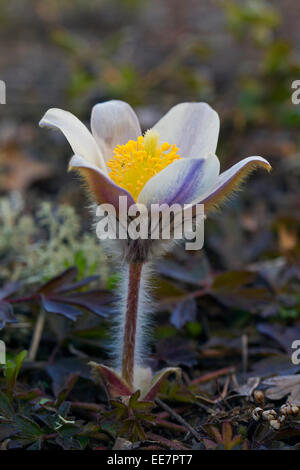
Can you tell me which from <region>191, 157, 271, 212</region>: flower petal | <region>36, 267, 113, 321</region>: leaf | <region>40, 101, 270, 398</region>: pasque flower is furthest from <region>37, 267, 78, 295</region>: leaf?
<region>191, 157, 271, 212</region>: flower petal

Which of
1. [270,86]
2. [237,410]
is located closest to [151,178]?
[237,410]

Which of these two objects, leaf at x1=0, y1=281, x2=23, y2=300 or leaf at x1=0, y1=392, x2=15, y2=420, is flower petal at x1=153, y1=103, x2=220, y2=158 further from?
leaf at x1=0, y1=392, x2=15, y2=420

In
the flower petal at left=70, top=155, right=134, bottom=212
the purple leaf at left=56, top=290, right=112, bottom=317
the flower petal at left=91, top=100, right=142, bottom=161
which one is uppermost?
the flower petal at left=91, top=100, right=142, bottom=161

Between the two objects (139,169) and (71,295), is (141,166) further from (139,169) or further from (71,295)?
(71,295)

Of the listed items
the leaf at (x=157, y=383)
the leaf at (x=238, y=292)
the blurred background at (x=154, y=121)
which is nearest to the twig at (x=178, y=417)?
the leaf at (x=157, y=383)

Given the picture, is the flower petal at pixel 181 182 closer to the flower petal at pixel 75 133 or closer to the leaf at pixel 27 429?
the flower petal at pixel 75 133

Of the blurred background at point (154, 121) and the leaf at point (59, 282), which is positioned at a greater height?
the blurred background at point (154, 121)

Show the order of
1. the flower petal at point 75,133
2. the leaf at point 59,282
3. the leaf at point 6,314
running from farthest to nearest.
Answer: the leaf at point 59,282
the leaf at point 6,314
the flower petal at point 75,133
